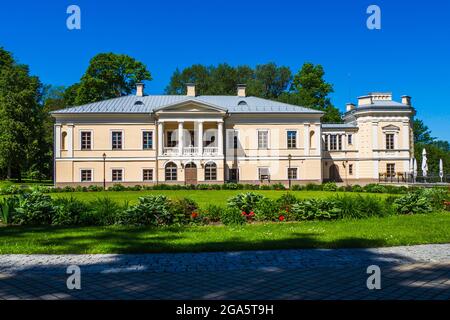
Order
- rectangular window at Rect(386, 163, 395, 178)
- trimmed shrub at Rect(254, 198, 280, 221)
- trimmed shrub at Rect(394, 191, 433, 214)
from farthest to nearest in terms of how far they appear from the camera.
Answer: rectangular window at Rect(386, 163, 395, 178) → trimmed shrub at Rect(394, 191, 433, 214) → trimmed shrub at Rect(254, 198, 280, 221)

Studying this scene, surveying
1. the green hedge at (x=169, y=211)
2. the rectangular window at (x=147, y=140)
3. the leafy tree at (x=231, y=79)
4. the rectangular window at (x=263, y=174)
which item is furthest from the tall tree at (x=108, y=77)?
the green hedge at (x=169, y=211)

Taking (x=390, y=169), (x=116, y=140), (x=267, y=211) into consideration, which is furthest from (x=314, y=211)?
(x=390, y=169)

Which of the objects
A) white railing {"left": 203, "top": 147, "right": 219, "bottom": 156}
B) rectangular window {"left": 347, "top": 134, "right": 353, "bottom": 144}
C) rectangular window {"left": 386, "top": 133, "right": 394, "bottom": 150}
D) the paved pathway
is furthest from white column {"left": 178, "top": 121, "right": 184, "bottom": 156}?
the paved pathway

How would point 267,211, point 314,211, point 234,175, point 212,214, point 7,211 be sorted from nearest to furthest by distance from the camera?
1. point 7,211
2. point 212,214
3. point 314,211
4. point 267,211
5. point 234,175

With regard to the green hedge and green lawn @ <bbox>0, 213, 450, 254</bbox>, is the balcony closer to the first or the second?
the green hedge

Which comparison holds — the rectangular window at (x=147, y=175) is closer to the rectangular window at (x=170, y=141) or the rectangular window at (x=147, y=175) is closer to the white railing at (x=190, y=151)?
the rectangular window at (x=170, y=141)

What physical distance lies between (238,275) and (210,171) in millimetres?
30575

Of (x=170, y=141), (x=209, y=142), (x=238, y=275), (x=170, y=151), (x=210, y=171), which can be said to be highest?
(x=170, y=141)

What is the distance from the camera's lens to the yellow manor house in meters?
36.2

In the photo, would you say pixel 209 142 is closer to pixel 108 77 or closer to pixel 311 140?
pixel 311 140

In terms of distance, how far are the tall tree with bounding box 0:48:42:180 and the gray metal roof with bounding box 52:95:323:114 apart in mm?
9613

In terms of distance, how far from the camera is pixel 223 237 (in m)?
9.09

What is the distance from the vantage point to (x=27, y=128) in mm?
43031
